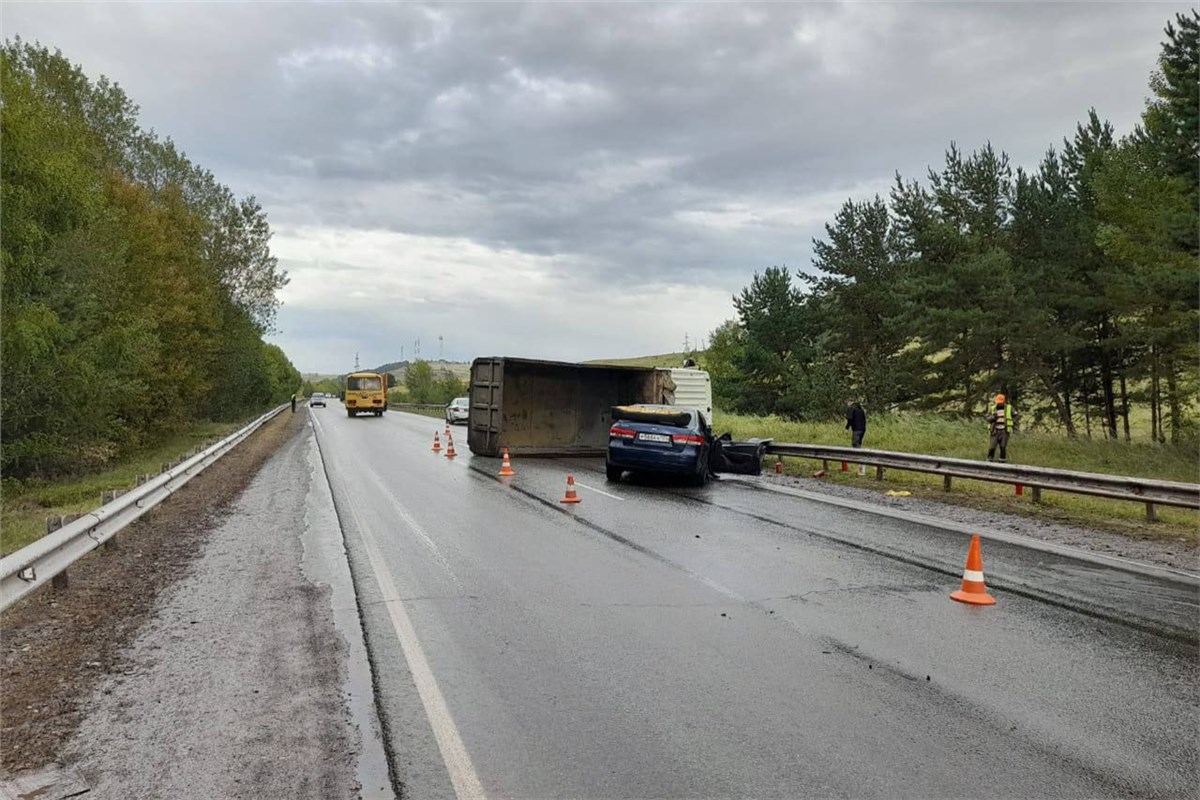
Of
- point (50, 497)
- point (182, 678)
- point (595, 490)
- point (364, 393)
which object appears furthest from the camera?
point (364, 393)

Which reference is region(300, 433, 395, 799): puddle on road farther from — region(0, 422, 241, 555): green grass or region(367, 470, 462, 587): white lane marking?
region(0, 422, 241, 555): green grass

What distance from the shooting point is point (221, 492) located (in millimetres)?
14383

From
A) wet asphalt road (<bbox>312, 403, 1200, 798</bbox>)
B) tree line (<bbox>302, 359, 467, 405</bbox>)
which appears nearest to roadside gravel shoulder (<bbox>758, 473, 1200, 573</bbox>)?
wet asphalt road (<bbox>312, 403, 1200, 798</bbox>)

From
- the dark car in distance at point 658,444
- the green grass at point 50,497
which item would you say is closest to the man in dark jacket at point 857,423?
the dark car in distance at point 658,444

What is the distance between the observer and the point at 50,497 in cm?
1614

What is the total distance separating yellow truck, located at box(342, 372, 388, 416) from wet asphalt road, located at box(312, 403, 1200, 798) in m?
47.3

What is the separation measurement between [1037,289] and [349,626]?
3395 centimetres

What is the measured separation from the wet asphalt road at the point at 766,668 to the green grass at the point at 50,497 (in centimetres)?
487

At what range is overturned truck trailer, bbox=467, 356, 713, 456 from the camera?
2194 cm

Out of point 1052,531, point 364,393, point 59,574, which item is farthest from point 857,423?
point 364,393

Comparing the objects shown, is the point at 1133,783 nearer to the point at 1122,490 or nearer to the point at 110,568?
the point at 110,568

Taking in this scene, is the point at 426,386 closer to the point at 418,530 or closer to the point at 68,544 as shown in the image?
the point at 418,530

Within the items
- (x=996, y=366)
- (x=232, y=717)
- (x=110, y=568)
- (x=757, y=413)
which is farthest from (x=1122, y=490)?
(x=757, y=413)

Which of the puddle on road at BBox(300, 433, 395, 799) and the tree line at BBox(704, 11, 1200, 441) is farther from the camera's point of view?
the tree line at BBox(704, 11, 1200, 441)
